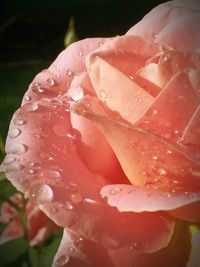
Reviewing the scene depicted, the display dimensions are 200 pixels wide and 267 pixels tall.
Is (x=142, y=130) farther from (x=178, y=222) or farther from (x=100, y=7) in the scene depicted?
(x=100, y=7)

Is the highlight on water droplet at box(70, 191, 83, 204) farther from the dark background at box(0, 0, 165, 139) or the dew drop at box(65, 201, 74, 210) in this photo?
the dark background at box(0, 0, 165, 139)

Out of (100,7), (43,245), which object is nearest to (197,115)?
(43,245)

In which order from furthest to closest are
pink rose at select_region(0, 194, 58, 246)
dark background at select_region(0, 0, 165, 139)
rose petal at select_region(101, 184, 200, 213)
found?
dark background at select_region(0, 0, 165, 139), pink rose at select_region(0, 194, 58, 246), rose petal at select_region(101, 184, 200, 213)

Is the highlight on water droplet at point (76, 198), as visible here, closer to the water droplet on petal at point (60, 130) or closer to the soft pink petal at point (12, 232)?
the water droplet on petal at point (60, 130)

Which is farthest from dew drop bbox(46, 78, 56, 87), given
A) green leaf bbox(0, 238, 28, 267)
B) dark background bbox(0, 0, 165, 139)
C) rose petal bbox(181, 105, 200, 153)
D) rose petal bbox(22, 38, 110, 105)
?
dark background bbox(0, 0, 165, 139)

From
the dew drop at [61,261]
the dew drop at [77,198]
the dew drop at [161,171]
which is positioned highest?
the dew drop at [161,171]

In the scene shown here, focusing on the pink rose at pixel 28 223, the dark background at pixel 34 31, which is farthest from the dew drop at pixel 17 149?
the dark background at pixel 34 31
